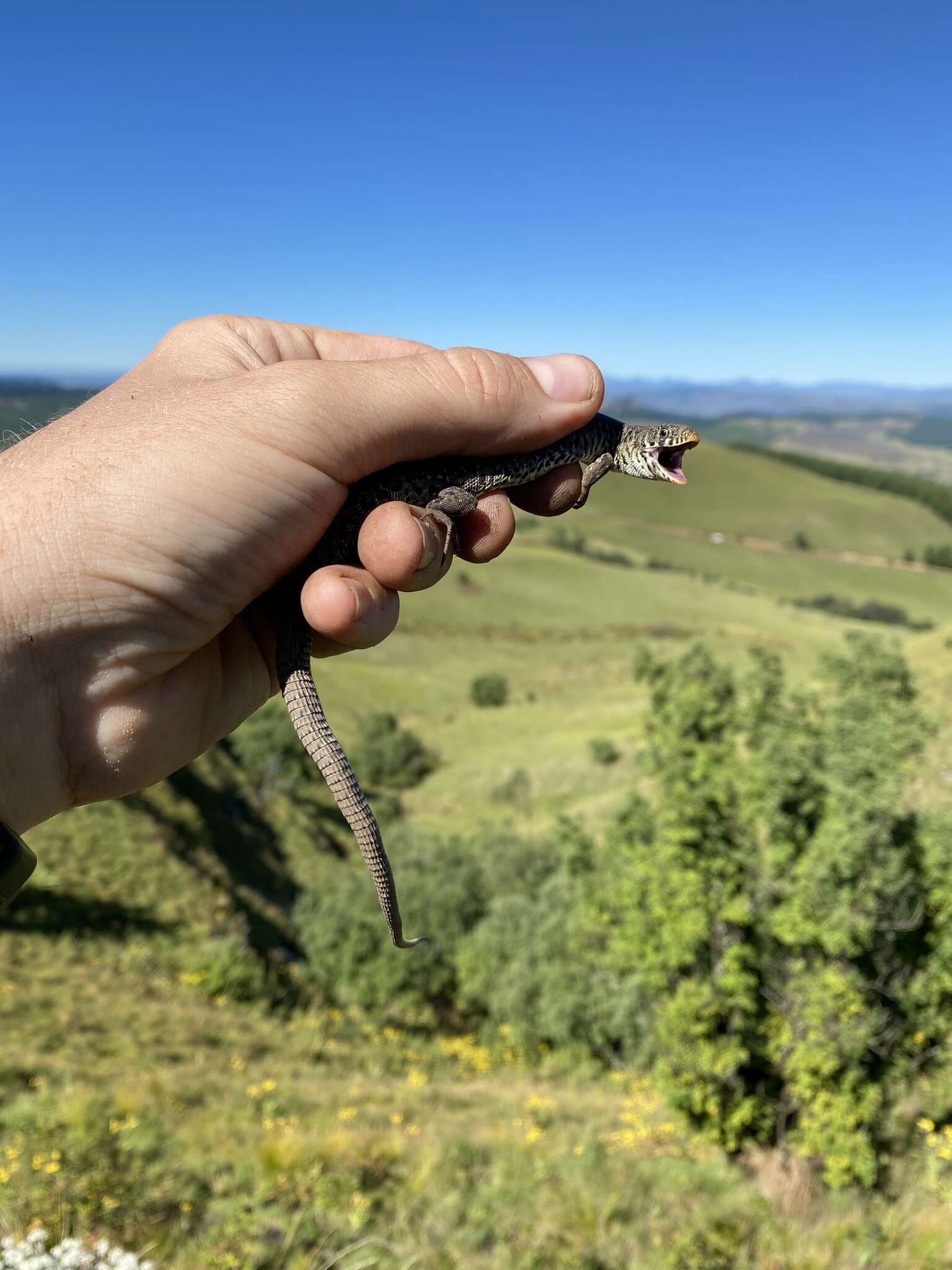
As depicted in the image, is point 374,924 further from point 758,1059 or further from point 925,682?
point 925,682

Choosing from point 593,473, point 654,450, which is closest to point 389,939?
point 593,473

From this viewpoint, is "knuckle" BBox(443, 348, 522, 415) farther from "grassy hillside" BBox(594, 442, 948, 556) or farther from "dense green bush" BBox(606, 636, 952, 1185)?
"grassy hillside" BBox(594, 442, 948, 556)

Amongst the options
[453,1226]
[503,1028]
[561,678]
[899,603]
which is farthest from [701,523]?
[453,1226]

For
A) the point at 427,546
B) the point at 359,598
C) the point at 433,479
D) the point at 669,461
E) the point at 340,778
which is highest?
the point at 669,461

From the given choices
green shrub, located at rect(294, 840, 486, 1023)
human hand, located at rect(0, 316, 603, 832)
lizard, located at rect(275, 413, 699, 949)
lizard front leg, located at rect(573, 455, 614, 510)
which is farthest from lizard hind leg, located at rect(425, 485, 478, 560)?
green shrub, located at rect(294, 840, 486, 1023)

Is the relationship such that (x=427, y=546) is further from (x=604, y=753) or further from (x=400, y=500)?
(x=604, y=753)

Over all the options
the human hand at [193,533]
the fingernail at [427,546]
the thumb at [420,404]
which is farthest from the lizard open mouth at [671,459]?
the fingernail at [427,546]

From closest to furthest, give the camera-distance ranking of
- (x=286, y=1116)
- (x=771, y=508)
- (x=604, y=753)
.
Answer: (x=286, y=1116)
(x=604, y=753)
(x=771, y=508)
